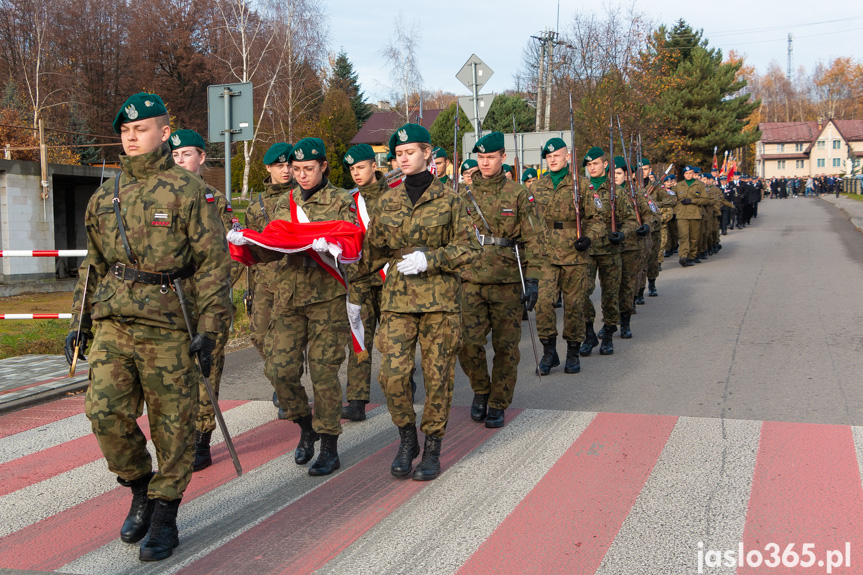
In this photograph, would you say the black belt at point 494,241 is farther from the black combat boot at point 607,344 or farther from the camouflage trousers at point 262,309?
the black combat boot at point 607,344

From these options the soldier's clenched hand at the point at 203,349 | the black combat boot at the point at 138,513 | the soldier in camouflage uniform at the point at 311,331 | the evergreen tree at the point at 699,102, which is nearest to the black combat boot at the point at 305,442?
the soldier in camouflage uniform at the point at 311,331

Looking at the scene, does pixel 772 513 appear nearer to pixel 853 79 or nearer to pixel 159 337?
pixel 159 337

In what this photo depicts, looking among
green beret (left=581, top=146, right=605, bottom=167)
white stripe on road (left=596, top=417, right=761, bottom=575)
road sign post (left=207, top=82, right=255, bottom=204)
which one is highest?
road sign post (left=207, top=82, right=255, bottom=204)

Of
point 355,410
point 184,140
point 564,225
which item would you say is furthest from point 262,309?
point 564,225

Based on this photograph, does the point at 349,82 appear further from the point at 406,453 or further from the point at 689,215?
the point at 406,453

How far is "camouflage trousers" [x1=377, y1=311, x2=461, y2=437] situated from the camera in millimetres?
5168

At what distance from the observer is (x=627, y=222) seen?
1023 cm

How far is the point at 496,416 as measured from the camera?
20.9ft

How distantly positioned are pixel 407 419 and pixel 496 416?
1.29 metres

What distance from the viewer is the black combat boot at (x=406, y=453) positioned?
521 centimetres

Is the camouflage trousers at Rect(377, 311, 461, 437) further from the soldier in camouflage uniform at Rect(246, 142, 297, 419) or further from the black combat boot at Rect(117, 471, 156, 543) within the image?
the black combat boot at Rect(117, 471, 156, 543)

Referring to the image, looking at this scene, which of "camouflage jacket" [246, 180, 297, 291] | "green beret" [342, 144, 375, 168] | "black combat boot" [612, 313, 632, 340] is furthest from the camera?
"black combat boot" [612, 313, 632, 340]

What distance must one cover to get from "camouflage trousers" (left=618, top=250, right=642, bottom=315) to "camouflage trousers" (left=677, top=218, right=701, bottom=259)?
8950 mm

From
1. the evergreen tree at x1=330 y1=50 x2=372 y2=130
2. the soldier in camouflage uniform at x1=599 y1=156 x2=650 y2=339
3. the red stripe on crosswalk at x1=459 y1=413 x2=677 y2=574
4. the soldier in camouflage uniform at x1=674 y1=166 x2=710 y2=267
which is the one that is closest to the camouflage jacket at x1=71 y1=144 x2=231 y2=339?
the red stripe on crosswalk at x1=459 y1=413 x2=677 y2=574
